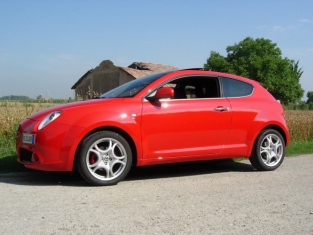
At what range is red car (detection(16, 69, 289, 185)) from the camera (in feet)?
18.2

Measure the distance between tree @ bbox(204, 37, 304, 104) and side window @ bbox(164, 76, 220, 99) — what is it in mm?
61914

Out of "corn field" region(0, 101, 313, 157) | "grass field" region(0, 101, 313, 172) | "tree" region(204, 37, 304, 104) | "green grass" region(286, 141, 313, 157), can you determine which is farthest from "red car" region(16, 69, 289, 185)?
"tree" region(204, 37, 304, 104)

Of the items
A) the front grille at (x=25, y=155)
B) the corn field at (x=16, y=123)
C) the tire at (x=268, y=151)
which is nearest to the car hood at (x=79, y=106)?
the front grille at (x=25, y=155)

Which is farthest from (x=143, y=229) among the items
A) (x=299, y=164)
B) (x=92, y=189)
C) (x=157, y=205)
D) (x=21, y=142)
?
(x=299, y=164)

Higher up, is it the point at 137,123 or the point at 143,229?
the point at 137,123

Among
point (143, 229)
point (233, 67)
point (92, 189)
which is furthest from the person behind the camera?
point (233, 67)

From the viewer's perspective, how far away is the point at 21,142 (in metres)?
5.81

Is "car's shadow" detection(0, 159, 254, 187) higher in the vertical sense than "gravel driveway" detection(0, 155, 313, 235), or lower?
higher

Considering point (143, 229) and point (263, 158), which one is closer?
point (143, 229)

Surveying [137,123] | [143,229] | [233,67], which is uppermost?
[233,67]

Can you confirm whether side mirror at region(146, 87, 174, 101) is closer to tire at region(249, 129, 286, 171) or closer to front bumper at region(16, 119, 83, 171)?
front bumper at region(16, 119, 83, 171)

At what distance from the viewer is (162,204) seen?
15.5 feet

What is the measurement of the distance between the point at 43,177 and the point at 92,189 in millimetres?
1173

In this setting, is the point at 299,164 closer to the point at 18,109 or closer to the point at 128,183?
the point at 128,183
